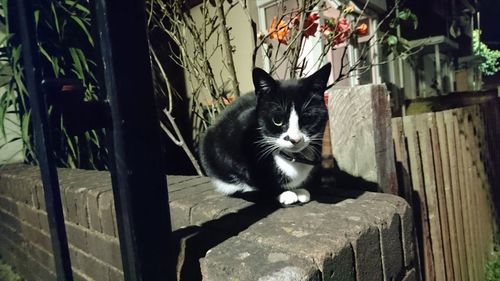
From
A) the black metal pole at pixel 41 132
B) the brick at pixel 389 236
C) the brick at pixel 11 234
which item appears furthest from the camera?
the brick at pixel 11 234

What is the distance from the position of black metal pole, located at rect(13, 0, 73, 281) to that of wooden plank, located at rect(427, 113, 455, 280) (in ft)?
5.56

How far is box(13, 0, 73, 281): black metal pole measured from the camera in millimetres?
570

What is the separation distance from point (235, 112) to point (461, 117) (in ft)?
4.60

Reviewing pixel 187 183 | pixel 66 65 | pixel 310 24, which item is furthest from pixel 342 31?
pixel 66 65

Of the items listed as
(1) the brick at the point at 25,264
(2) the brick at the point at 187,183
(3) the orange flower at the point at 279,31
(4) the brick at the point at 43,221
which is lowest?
(1) the brick at the point at 25,264

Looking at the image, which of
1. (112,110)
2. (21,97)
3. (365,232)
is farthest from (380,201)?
(21,97)

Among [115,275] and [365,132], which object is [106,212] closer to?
[115,275]

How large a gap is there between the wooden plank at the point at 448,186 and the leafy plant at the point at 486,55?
13.4 ft

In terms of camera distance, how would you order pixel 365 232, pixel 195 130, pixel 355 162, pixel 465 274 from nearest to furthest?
1. pixel 365 232
2. pixel 355 162
3. pixel 465 274
4. pixel 195 130

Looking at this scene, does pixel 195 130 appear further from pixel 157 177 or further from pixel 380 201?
pixel 157 177

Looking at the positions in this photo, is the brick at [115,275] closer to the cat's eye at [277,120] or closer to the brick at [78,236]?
the brick at [78,236]

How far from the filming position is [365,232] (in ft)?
3.16

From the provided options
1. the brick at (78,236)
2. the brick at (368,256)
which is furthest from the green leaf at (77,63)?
the brick at (368,256)

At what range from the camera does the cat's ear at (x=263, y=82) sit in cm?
126
